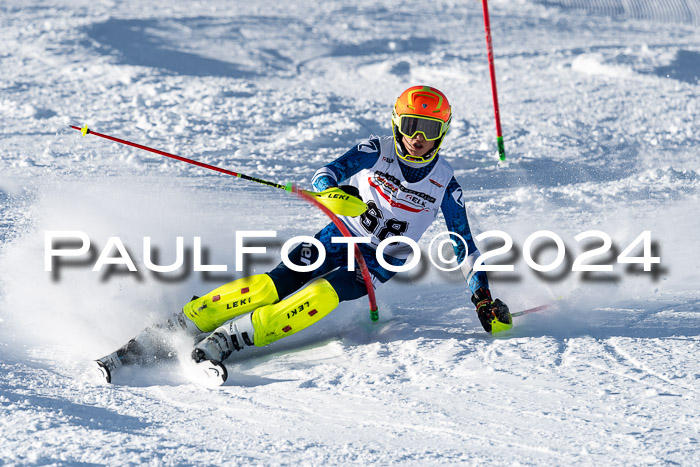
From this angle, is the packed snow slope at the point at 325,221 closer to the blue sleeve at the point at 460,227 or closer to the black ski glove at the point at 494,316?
the black ski glove at the point at 494,316

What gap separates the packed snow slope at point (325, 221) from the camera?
11.6 ft

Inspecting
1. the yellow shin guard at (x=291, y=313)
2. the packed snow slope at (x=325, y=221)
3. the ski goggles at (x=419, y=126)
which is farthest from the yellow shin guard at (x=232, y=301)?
the ski goggles at (x=419, y=126)

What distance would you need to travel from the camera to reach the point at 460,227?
487cm

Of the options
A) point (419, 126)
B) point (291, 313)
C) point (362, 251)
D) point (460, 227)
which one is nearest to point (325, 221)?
point (362, 251)

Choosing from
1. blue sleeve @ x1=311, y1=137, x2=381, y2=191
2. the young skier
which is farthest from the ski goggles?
blue sleeve @ x1=311, y1=137, x2=381, y2=191

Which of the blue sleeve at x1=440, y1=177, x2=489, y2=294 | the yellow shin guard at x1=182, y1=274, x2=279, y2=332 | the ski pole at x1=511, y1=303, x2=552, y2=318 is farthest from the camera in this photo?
the ski pole at x1=511, y1=303, x2=552, y2=318

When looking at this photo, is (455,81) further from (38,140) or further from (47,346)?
(47,346)

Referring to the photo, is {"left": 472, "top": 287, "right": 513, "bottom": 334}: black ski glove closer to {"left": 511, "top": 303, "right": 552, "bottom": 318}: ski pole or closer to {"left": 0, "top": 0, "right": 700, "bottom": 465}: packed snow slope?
{"left": 0, "top": 0, "right": 700, "bottom": 465}: packed snow slope

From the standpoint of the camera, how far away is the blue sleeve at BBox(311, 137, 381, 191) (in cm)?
459

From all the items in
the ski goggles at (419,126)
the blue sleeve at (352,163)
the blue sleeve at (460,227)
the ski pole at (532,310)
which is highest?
the ski goggles at (419,126)

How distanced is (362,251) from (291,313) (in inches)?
27.8

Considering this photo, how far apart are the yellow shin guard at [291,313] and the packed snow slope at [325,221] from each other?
0.65 feet

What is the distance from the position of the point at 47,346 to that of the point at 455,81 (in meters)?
8.41

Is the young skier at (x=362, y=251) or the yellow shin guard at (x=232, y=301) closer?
the young skier at (x=362, y=251)
